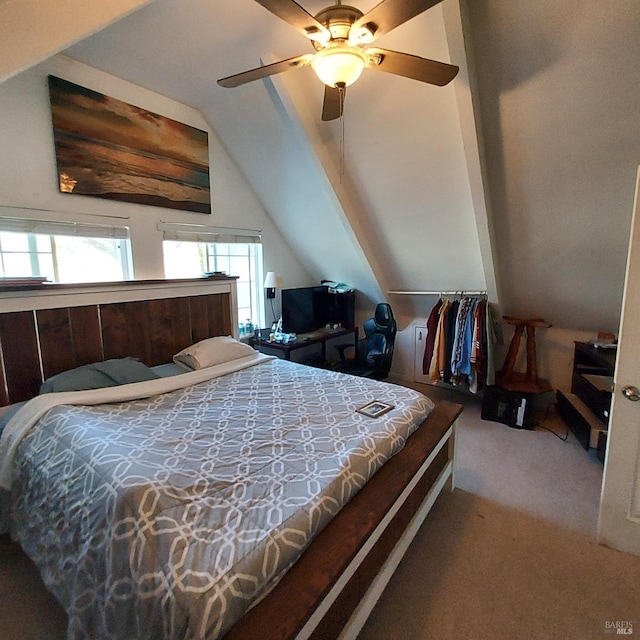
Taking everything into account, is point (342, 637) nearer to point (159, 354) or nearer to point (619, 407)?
point (619, 407)

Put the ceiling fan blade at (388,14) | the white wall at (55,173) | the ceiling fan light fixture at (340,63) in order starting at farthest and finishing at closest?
the white wall at (55,173) → the ceiling fan light fixture at (340,63) → the ceiling fan blade at (388,14)

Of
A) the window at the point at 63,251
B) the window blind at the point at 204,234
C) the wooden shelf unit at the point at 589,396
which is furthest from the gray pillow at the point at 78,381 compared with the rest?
the wooden shelf unit at the point at 589,396

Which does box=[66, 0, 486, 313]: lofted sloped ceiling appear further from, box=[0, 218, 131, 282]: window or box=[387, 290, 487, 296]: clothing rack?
box=[0, 218, 131, 282]: window

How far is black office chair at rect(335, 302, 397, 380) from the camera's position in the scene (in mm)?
3629

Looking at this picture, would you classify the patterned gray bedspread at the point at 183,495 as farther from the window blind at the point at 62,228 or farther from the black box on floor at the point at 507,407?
the black box on floor at the point at 507,407

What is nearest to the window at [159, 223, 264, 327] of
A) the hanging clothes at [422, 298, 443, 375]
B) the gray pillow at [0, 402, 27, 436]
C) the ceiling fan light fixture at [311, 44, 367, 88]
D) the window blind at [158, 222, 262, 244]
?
the window blind at [158, 222, 262, 244]

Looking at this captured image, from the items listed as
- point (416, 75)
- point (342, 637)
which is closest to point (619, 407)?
point (342, 637)

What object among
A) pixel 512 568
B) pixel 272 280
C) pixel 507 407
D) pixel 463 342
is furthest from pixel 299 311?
pixel 512 568

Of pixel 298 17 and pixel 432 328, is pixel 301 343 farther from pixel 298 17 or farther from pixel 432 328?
Result: pixel 298 17

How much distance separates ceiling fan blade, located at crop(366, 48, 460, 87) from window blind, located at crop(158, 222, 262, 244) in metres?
2.11

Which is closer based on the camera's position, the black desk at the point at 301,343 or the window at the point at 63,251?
the window at the point at 63,251

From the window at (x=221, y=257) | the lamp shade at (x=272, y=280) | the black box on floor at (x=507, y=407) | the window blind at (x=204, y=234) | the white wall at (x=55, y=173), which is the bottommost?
the black box on floor at (x=507, y=407)

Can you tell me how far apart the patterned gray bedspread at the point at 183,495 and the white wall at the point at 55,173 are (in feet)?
4.53

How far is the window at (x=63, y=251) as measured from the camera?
2.25 metres
